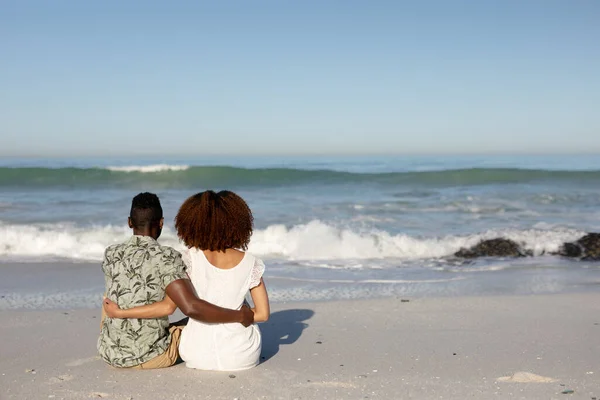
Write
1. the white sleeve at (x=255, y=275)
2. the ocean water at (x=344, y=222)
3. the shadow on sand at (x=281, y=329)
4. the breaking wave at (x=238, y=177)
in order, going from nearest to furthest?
1. the white sleeve at (x=255, y=275)
2. the shadow on sand at (x=281, y=329)
3. the ocean water at (x=344, y=222)
4. the breaking wave at (x=238, y=177)

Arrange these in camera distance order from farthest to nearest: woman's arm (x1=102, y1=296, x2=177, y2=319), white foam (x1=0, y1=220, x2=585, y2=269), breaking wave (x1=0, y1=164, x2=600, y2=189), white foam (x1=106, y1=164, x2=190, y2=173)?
white foam (x1=106, y1=164, x2=190, y2=173)
breaking wave (x1=0, y1=164, x2=600, y2=189)
white foam (x1=0, y1=220, x2=585, y2=269)
woman's arm (x1=102, y1=296, x2=177, y2=319)

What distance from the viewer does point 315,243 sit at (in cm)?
1114

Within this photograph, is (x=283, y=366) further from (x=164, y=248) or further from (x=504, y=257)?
(x=504, y=257)

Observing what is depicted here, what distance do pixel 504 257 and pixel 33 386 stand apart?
25.4 ft

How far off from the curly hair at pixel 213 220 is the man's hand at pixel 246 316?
390 mm

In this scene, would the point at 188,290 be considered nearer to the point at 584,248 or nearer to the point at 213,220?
the point at 213,220

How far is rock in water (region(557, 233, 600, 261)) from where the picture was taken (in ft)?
32.7

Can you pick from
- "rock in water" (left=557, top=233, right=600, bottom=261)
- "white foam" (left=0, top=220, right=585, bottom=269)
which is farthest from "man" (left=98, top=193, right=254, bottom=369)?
"rock in water" (left=557, top=233, right=600, bottom=261)

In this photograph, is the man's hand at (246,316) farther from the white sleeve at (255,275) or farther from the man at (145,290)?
the white sleeve at (255,275)

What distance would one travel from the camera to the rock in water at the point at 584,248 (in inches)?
392

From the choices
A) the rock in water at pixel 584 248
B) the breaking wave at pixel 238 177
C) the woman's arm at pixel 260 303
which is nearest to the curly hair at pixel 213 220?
the woman's arm at pixel 260 303

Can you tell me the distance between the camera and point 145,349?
398cm

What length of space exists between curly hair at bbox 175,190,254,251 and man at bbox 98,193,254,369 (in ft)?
0.48

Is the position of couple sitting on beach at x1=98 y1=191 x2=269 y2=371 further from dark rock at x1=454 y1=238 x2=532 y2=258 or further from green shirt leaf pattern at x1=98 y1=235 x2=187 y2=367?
dark rock at x1=454 y1=238 x2=532 y2=258
